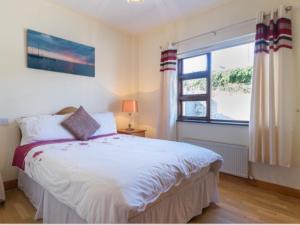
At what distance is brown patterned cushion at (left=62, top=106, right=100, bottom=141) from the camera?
107 inches

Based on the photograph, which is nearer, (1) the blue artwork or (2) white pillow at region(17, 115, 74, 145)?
(2) white pillow at region(17, 115, 74, 145)

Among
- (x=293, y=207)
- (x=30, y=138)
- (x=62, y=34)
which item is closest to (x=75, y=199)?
(x=30, y=138)

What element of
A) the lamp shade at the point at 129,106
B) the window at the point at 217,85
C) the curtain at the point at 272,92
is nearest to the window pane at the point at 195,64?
the window at the point at 217,85

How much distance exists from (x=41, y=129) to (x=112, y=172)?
1608 mm

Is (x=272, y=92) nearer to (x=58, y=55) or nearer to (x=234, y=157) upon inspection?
(x=234, y=157)

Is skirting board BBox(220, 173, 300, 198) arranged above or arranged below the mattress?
below

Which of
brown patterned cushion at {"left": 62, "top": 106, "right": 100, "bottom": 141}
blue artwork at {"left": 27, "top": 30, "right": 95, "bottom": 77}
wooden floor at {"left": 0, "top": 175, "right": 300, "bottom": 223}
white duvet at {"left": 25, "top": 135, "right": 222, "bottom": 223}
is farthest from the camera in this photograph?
blue artwork at {"left": 27, "top": 30, "right": 95, "bottom": 77}

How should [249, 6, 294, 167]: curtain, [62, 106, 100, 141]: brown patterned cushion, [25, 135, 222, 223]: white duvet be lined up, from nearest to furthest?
[25, 135, 222, 223]: white duvet, [249, 6, 294, 167]: curtain, [62, 106, 100, 141]: brown patterned cushion

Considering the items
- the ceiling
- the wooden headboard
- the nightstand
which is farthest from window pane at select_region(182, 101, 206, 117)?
the wooden headboard

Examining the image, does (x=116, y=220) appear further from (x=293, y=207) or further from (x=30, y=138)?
(x=293, y=207)

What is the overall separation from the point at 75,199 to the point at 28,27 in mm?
2601

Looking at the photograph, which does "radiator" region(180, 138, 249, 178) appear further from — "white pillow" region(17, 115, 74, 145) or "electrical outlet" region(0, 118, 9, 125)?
"electrical outlet" region(0, 118, 9, 125)

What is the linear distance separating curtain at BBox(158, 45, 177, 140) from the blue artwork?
1.33m

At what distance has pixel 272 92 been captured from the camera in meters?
2.47
